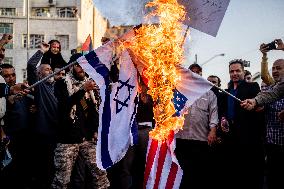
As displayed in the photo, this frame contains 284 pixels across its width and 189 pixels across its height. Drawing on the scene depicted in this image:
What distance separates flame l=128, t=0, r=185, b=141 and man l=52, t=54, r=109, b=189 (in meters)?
1.05

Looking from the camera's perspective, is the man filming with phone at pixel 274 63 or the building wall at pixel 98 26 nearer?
the man filming with phone at pixel 274 63

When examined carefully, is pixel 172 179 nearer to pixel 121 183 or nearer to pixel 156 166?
pixel 156 166

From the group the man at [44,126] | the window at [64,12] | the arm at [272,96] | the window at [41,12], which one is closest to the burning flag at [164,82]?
the arm at [272,96]

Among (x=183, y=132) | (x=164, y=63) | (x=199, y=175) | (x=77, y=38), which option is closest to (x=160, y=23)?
(x=164, y=63)

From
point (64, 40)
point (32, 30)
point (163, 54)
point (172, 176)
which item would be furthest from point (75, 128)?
point (32, 30)

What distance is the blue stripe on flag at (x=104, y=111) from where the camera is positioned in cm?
505

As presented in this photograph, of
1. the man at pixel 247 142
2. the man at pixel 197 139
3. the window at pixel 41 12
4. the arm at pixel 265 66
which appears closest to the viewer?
the arm at pixel 265 66

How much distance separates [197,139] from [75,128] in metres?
2.18

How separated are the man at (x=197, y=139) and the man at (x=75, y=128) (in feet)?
5.12

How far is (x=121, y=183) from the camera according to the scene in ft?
20.1

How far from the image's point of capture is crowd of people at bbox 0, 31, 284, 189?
5.77 metres

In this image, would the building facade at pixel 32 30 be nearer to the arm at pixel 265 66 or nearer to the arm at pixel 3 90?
the arm at pixel 265 66

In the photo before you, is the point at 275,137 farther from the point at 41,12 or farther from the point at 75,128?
the point at 41,12

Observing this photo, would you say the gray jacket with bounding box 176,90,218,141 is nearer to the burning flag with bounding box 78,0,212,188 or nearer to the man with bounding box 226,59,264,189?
the man with bounding box 226,59,264,189
